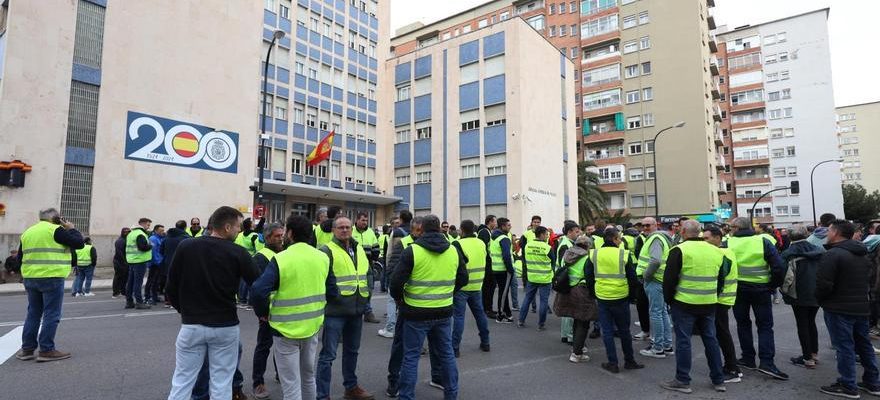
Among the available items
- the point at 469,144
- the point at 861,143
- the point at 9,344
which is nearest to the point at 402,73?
the point at 469,144

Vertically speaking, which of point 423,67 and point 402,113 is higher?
point 423,67

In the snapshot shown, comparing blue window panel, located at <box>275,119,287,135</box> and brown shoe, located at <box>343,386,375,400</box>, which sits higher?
blue window panel, located at <box>275,119,287,135</box>

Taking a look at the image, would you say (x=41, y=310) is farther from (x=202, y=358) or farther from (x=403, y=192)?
(x=403, y=192)

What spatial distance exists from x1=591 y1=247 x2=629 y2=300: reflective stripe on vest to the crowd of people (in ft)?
0.05

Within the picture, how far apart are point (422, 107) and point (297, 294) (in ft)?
118

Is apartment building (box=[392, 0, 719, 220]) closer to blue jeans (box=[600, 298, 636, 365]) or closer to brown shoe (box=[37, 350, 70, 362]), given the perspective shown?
blue jeans (box=[600, 298, 636, 365])

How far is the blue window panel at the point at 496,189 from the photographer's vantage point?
111 ft

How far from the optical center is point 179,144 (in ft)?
76.9

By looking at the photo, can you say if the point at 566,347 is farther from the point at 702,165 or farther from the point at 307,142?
the point at 702,165

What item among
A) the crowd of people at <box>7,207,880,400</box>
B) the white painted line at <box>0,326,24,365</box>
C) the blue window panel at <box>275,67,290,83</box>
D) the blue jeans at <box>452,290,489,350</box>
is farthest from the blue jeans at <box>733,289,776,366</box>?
the blue window panel at <box>275,67,290,83</box>

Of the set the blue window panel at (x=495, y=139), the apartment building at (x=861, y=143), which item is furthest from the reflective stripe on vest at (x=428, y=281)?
the apartment building at (x=861, y=143)

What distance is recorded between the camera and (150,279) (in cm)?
1134

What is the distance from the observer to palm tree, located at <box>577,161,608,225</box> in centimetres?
4166

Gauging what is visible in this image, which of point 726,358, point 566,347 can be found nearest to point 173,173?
point 566,347
